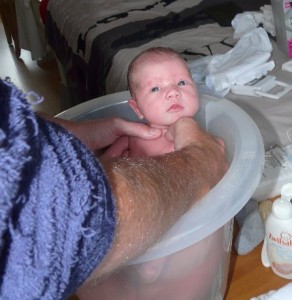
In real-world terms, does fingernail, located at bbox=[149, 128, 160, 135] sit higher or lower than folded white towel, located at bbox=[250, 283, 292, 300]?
higher

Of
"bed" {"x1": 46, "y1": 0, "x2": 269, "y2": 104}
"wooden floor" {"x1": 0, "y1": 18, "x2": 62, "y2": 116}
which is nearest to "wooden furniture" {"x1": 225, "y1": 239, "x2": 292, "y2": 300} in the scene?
"bed" {"x1": 46, "y1": 0, "x2": 269, "y2": 104}

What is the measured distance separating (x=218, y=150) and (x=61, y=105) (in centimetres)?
194

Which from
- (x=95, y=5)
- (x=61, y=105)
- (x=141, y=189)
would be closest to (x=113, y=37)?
(x=95, y=5)

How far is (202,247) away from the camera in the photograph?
61 centimetres

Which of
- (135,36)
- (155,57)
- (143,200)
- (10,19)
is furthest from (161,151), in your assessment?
(10,19)

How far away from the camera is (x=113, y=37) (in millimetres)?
1619

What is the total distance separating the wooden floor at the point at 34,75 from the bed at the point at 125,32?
55cm

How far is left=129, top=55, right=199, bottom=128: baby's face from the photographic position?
85 cm

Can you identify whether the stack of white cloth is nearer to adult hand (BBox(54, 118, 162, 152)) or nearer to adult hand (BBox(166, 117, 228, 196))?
adult hand (BBox(54, 118, 162, 152))

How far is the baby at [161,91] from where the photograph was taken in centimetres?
85

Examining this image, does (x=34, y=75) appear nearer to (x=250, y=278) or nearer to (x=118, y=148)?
(x=118, y=148)

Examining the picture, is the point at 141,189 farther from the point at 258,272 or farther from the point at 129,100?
the point at 129,100

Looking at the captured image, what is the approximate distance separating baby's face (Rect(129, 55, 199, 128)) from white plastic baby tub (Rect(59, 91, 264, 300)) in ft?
0.34

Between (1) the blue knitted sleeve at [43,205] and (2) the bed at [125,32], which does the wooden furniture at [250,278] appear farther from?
(2) the bed at [125,32]
